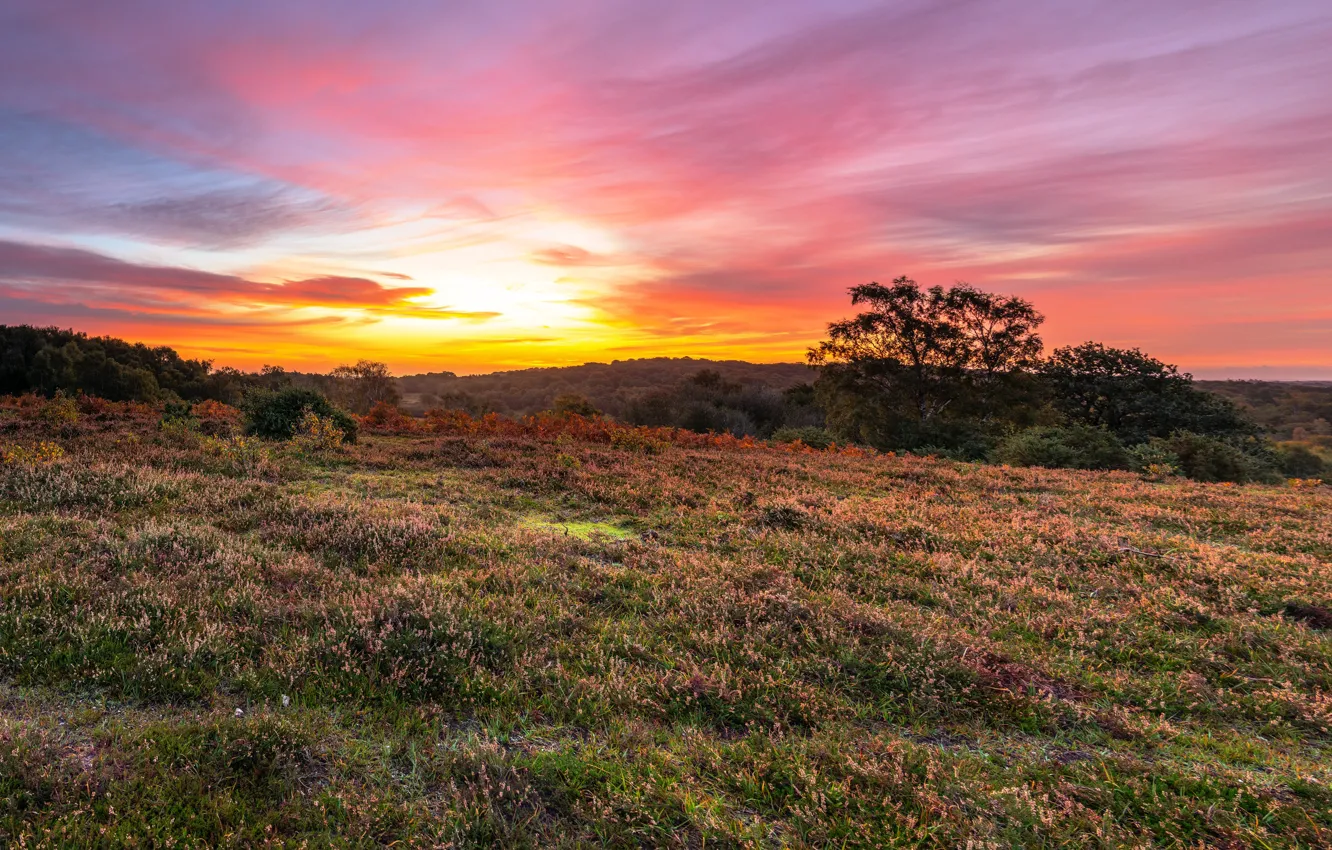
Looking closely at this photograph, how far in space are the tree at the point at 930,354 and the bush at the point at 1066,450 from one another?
14.7m

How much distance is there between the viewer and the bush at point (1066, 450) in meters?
26.5

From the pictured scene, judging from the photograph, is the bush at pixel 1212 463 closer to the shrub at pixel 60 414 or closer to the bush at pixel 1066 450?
the bush at pixel 1066 450

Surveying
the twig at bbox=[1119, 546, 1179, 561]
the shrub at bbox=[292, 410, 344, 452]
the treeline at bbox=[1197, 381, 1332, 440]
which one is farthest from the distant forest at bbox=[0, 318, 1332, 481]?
the twig at bbox=[1119, 546, 1179, 561]

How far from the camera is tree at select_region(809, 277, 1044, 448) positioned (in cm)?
4534

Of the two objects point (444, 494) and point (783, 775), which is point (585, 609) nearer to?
point (783, 775)

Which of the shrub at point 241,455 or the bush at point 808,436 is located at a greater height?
the shrub at point 241,455

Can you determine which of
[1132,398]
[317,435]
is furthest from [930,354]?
[317,435]

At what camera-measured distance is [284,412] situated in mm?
20016

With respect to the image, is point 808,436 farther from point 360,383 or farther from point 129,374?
point 129,374

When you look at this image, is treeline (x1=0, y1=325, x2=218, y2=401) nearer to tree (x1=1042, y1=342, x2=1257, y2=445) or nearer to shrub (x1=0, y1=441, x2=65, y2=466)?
shrub (x1=0, y1=441, x2=65, y2=466)

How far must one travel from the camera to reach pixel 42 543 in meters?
7.73

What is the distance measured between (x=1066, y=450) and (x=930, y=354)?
20.7m

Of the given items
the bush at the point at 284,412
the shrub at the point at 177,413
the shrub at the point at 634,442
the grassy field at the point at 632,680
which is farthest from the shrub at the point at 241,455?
the shrub at the point at 634,442

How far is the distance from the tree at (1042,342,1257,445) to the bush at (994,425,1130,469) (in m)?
13.5
